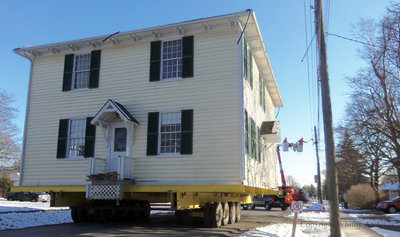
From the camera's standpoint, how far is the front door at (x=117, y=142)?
13.5 meters

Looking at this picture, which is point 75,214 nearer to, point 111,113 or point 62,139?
point 62,139

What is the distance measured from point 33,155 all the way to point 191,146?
23.6 feet

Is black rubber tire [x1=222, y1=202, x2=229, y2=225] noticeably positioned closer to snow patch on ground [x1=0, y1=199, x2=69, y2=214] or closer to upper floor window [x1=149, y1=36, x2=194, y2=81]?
upper floor window [x1=149, y1=36, x2=194, y2=81]

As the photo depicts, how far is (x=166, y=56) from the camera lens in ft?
45.5

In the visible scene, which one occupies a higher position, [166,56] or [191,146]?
[166,56]

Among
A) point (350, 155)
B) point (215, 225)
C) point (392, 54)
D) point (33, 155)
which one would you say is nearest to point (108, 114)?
point (33, 155)

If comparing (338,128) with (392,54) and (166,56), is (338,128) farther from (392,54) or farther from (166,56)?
(166,56)

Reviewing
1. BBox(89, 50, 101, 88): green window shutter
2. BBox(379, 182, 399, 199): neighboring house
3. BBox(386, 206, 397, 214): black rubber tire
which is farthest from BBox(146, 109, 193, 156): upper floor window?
BBox(379, 182, 399, 199): neighboring house

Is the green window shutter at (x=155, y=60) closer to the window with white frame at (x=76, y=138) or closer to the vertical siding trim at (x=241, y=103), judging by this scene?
the vertical siding trim at (x=241, y=103)

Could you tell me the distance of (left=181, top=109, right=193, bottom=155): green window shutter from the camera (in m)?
12.5

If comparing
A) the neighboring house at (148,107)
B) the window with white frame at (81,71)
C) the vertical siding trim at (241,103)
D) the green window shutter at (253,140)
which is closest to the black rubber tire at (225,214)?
the neighboring house at (148,107)

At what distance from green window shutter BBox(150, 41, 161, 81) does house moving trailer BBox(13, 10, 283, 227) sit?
0.04m

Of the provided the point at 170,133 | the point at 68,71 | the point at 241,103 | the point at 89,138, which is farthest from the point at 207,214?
the point at 68,71

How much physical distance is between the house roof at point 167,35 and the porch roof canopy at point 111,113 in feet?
9.57
